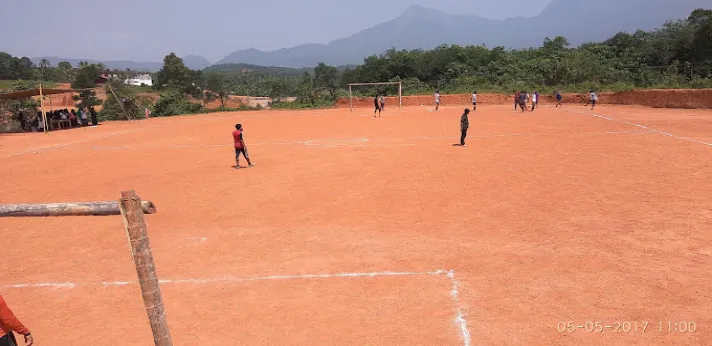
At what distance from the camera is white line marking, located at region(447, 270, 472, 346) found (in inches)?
189

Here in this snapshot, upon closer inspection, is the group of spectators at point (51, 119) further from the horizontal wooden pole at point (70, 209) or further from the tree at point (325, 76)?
the tree at point (325, 76)

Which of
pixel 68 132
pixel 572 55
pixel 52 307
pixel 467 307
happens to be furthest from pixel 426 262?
pixel 572 55

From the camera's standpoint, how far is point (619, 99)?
33.6 m

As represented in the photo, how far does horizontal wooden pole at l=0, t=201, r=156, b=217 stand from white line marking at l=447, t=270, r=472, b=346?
3595 mm

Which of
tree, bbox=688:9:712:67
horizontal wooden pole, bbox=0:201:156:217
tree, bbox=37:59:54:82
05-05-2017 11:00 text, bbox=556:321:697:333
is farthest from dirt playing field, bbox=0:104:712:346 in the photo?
tree, bbox=37:59:54:82

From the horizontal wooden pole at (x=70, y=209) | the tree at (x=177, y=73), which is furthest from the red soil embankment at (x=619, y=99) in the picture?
the horizontal wooden pole at (x=70, y=209)

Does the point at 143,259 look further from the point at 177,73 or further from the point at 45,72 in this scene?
the point at 45,72

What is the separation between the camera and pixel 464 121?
16000 mm

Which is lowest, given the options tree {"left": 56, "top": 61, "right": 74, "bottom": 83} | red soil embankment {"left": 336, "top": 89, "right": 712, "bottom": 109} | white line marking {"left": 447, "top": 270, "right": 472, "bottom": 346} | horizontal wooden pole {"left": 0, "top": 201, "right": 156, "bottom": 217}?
white line marking {"left": 447, "top": 270, "right": 472, "bottom": 346}

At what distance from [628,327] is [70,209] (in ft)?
19.4

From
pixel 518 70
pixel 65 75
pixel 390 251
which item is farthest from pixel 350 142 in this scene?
pixel 65 75

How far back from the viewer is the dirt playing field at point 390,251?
513cm

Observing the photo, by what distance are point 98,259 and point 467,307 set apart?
248 inches

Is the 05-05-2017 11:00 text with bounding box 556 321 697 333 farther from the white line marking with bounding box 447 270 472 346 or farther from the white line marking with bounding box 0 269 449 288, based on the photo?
the white line marking with bounding box 0 269 449 288
